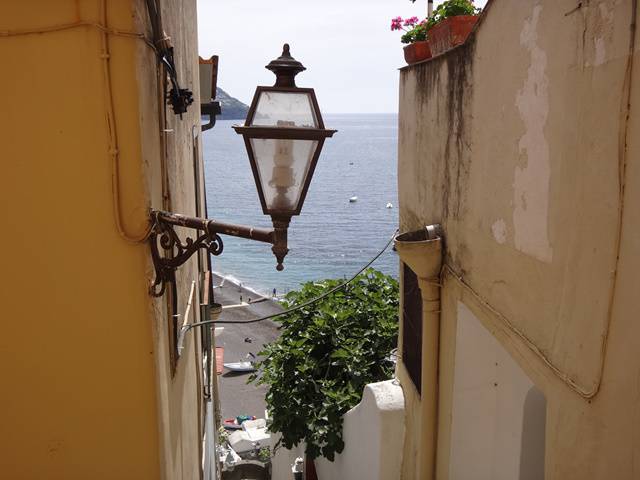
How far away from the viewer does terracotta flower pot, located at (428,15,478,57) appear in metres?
5.43

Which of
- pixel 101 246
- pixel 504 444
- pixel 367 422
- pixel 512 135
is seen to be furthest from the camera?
pixel 367 422

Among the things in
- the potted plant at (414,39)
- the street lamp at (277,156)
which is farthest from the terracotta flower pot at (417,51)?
the street lamp at (277,156)

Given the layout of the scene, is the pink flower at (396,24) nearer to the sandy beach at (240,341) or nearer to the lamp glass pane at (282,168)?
the lamp glass pane at (282,168)

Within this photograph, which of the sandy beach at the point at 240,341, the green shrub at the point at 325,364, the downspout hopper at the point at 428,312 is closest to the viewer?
the downspout hopper at the point at 428,312

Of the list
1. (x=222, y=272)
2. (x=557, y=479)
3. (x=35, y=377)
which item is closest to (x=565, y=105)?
(x=557, y=479)

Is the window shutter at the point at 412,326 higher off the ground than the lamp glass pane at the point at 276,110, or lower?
lower

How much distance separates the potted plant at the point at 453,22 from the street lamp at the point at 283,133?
244 centimetres

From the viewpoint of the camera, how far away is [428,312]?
5758 mm

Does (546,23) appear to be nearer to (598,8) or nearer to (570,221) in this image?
(598,8)

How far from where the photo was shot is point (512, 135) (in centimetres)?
406

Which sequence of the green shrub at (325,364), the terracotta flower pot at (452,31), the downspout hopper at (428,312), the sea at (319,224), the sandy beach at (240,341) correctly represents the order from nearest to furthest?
the terracotta flower pot at (452,31)
the downspout hopper at (428,312)
the green shrub at (325,364)
the sandy beach at (240,341)
the sea at (319,224)

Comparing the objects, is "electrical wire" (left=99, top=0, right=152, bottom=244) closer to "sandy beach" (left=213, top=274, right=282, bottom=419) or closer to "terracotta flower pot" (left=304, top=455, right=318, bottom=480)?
"terracotta flower pot" (left=304, top=455, right=318, bottom=480)

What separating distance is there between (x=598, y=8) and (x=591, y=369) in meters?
1.51

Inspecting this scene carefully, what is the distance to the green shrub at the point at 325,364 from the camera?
8.90 meters
